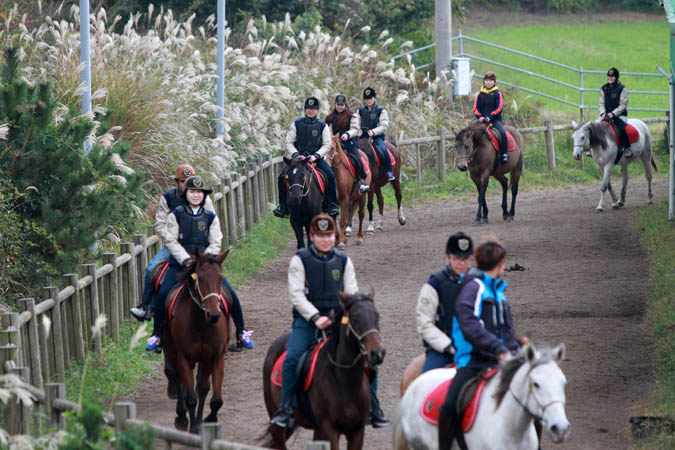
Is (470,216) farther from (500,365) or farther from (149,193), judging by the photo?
(500,365)

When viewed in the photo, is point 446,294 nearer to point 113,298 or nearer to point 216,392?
point 216,392

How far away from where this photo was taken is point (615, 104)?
22.1 meters

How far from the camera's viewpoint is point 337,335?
7.77 meters

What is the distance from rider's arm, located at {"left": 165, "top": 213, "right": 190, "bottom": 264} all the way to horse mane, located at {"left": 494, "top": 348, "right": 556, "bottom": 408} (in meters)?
4.43

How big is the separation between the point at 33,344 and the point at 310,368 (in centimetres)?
331

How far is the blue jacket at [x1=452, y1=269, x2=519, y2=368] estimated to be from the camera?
271 inches

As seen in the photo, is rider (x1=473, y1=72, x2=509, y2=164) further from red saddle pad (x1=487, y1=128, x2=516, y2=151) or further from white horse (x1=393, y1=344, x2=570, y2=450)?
white horse (x1=393, y1=344, x2=570, y2=450)

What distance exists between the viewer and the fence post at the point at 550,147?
27.8m

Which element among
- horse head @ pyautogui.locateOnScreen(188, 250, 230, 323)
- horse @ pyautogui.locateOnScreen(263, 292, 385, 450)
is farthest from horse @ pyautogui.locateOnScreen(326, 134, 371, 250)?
horse @ pyautogui.locateOnScreen(263, 292, 385, 450)

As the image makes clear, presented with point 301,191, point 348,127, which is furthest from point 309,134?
point 348,127

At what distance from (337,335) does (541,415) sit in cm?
200

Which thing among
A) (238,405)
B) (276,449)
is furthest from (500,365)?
(238,405)

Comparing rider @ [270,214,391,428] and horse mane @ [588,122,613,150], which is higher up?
horse mane @ [588,122,613,150]

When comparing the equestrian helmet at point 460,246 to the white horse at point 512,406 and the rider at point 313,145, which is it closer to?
the white horse at point 512,406
